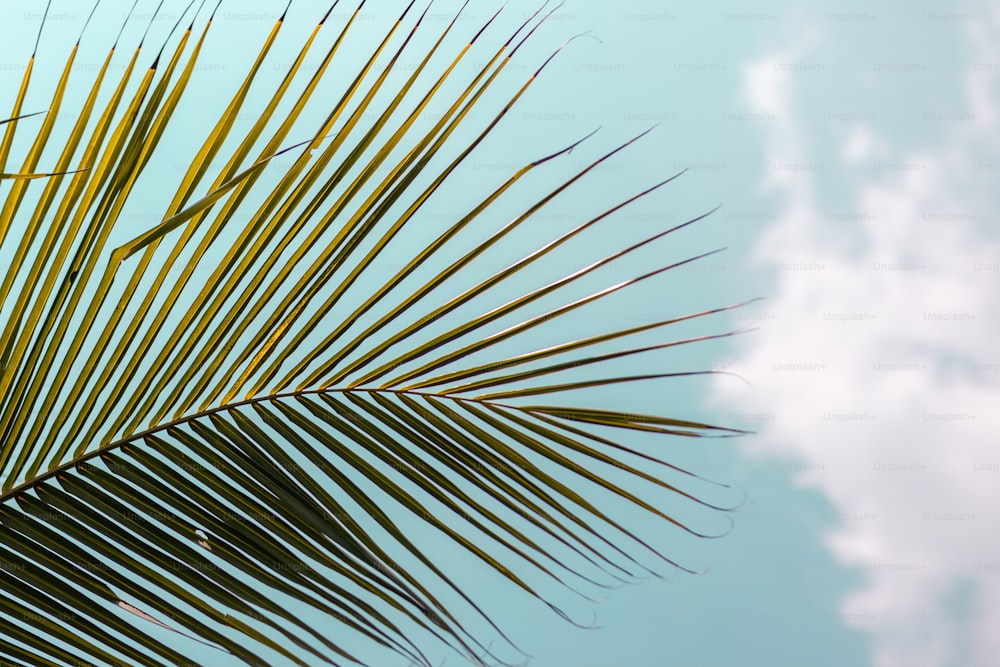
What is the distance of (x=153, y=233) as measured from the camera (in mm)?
1086

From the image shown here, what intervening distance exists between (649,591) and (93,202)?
1786 centimetres

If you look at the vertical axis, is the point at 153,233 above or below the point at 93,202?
below

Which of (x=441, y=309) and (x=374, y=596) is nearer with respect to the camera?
(x=374, y=596)

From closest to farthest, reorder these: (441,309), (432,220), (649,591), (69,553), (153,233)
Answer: (153,233), (69,553), (441,309), (432,220), (649,591)

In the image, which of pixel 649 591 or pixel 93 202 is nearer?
pixel 93 202

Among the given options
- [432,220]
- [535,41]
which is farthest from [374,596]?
[432,220]

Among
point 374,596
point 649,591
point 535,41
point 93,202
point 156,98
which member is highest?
point 535,41

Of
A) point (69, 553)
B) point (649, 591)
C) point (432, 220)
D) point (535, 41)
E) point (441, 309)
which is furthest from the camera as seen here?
point (649, 591)

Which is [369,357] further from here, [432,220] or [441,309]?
[432,220]

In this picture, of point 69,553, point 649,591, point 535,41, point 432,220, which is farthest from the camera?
point 649,591

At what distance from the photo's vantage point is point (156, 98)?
1.23 meters

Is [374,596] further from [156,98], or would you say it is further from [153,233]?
[156,98]

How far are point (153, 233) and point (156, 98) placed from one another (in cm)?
26

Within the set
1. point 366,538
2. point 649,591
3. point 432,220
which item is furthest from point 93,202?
point 649,591
